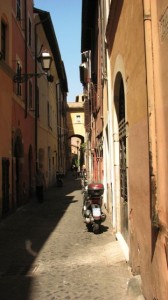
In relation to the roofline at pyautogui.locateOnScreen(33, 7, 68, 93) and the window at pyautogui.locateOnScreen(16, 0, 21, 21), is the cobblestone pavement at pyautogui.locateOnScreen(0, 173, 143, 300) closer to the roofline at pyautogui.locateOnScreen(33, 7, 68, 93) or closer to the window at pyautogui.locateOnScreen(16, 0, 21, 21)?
the window at pyautogui.locateOnScreen(16, 0, 21, 21)

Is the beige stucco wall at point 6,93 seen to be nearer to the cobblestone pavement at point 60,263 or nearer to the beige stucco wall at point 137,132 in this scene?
the cobblestone pavement at point 60,263

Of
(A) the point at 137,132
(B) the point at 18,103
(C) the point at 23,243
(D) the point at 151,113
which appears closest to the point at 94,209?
(C) the point at 23,243

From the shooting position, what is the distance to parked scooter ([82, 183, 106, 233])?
10016 millimetres

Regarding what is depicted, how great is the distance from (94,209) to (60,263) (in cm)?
296

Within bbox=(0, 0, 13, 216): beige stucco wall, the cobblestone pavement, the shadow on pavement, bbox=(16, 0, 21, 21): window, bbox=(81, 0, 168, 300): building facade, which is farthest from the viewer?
bbox=(16, 0, 21, 21): window

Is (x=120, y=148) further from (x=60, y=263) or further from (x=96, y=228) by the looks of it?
(x=60, y=263)

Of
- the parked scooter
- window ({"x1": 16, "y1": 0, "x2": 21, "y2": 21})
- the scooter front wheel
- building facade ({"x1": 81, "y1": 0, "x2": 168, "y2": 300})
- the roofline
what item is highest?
the roofline

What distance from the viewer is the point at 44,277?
256 inches

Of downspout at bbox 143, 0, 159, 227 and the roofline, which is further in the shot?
the roofline

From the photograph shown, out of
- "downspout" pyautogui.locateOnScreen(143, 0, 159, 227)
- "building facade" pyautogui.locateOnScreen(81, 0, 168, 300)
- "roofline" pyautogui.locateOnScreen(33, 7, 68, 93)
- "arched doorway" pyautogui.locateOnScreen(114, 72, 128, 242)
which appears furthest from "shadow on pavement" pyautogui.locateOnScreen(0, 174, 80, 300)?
"roofline" pyautogui.locateOnScreen(33, 7, 68, 93)

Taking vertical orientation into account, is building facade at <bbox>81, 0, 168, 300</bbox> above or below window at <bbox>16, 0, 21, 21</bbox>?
below

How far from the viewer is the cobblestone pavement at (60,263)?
18.9ft

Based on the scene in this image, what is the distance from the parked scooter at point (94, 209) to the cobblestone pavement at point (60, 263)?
230 millimetres

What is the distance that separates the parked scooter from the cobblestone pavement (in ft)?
0.75
